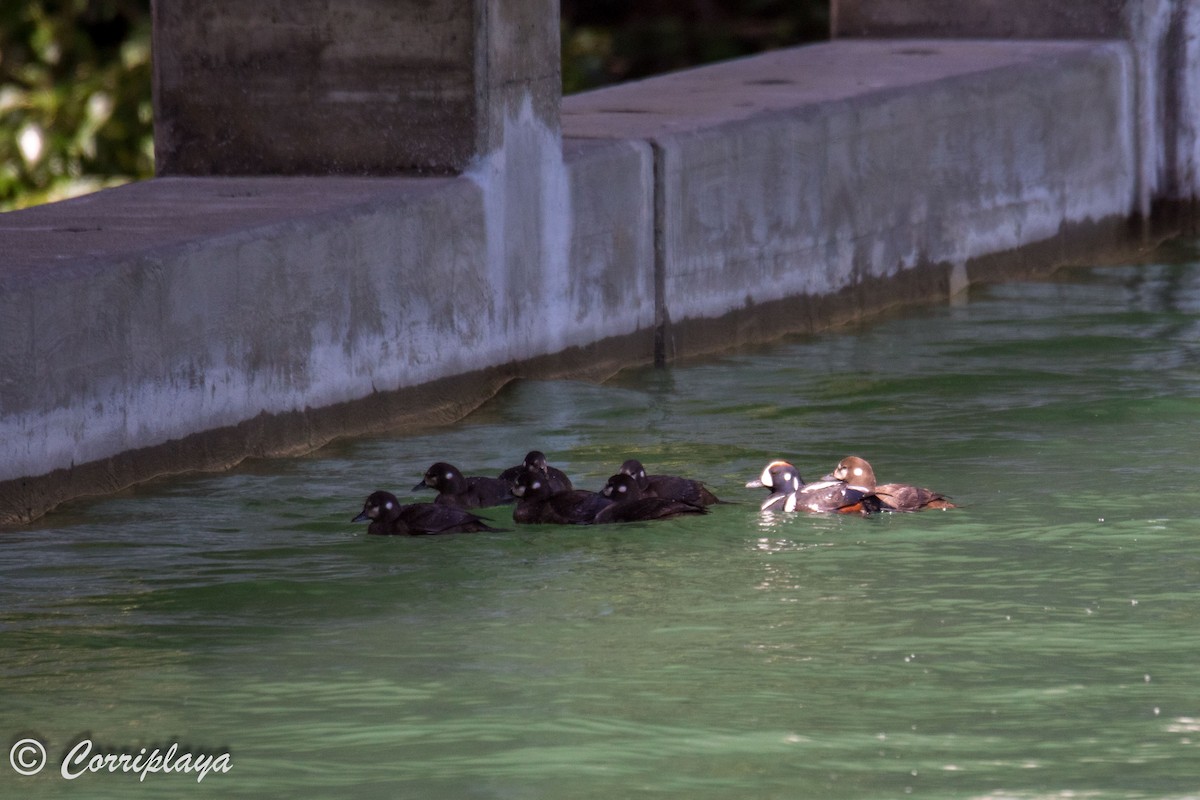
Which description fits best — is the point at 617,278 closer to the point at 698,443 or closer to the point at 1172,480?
the point at 698,443

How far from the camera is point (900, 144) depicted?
14.8 meters

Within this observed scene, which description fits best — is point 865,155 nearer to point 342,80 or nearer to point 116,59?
point 342,80

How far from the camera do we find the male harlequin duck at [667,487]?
9.27m

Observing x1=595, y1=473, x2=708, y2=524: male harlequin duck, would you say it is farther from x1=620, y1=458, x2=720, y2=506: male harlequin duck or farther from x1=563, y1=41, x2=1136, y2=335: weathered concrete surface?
x1=563, y1=41, x2=1136, y2=335: weathered concrete surface

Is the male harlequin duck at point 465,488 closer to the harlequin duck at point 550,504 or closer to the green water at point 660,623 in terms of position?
the green water at point 660,623

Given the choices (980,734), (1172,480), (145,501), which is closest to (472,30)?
(145,501)

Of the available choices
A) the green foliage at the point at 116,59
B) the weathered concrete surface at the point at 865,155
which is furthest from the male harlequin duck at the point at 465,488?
the green foliage at the point at 116,59

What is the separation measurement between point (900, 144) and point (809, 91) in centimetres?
59

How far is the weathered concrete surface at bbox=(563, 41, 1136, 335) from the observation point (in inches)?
528

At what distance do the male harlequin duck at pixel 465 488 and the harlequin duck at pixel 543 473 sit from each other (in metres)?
0.05

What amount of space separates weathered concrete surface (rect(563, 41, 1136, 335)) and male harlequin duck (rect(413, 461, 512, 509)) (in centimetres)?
370

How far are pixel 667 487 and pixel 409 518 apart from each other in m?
0.93

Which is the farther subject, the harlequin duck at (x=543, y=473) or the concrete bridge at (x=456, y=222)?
the concrete bridge at (x=456, y=222)

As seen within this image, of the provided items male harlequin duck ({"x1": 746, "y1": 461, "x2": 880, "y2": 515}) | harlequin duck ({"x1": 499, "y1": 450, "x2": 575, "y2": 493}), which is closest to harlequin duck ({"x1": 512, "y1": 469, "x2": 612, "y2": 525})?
harlequin duck ({"x1": 499, "y1": 450, "x2": 575, "y2": 493})
